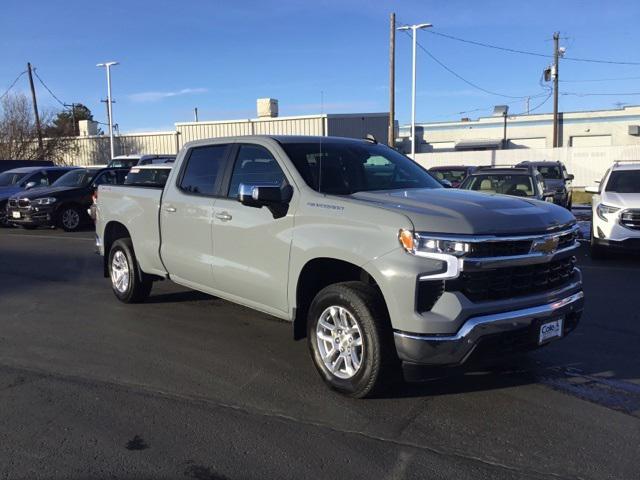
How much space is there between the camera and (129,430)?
3.88m

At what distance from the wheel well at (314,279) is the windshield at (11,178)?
54.6ft

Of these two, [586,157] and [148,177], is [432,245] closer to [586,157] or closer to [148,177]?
[148,177]

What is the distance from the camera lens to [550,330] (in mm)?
4230

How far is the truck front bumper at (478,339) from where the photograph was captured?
3.79 metres

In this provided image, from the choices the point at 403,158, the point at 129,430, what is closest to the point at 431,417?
the point at 129,430

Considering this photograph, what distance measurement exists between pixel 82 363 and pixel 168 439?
185cm

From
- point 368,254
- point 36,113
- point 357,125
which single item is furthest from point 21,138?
point 368,254

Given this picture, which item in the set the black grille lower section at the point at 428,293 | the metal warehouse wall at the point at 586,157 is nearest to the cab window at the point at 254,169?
the black grille lower section at the point at 428,293

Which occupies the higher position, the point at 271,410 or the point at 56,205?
the point at 56,205

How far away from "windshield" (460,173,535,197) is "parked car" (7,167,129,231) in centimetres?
963

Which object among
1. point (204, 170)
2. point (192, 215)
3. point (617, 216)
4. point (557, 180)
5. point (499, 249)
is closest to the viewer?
point (499, 249)

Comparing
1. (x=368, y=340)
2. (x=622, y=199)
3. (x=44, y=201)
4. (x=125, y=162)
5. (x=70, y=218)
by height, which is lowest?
(x=70, y=218)

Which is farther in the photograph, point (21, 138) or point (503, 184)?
point (21, 138)

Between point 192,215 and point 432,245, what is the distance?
2.86 m
